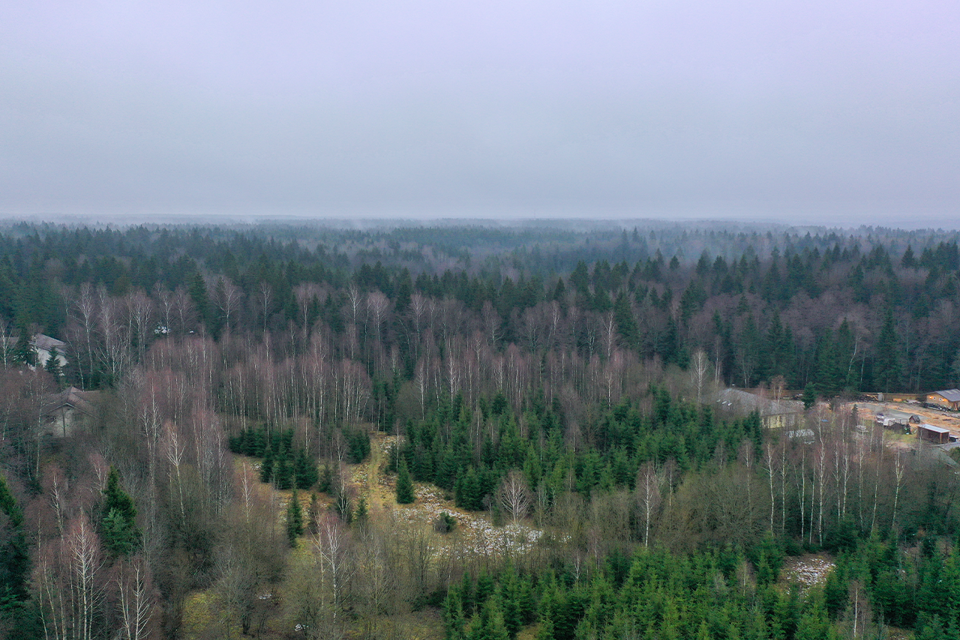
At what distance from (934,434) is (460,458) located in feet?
102

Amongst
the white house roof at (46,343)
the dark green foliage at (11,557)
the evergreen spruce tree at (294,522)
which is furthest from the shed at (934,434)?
the white house roof at (46,343)

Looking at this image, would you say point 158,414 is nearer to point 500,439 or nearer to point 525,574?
point 500,439

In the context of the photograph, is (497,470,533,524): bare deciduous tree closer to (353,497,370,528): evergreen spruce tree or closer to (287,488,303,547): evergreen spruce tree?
(353,497,370,528): evergreen spruce tree

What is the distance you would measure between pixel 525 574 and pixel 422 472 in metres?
12.9

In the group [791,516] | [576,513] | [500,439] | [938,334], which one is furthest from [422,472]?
[938,334]

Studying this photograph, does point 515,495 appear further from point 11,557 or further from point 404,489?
point 11,557

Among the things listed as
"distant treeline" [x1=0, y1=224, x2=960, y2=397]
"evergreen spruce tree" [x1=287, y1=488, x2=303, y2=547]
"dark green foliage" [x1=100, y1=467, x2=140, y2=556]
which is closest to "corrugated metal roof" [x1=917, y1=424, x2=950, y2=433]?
"distant treeline" [x1=0, y1=224, x2=960, y2=397]

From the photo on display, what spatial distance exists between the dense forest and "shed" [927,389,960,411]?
9.92 ft

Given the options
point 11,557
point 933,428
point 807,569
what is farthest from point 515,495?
point 933,428

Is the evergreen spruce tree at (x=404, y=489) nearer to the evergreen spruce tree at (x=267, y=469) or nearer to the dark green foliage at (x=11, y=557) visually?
the evergreen spruce tree at (x=267, y=469)

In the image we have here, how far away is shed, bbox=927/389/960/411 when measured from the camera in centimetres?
4722

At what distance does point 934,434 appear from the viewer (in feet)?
127

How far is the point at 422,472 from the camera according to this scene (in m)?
34.7

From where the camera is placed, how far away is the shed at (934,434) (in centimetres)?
3838
